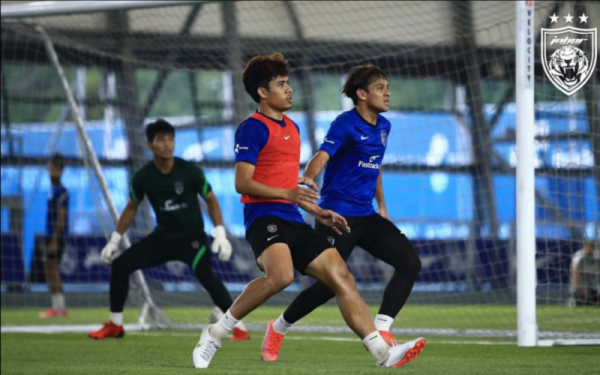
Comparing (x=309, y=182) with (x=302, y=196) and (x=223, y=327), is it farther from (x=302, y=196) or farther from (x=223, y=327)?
(x=223, y=327)

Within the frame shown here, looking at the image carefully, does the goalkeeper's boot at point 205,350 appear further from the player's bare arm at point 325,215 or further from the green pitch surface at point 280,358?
the player's bare arm at point 325,215

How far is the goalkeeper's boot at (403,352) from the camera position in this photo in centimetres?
550

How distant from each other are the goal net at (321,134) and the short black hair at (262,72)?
3366 mm

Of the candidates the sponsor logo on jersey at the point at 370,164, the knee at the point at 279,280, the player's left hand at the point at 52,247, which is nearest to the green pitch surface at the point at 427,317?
the player's left hand at the point at 52,247

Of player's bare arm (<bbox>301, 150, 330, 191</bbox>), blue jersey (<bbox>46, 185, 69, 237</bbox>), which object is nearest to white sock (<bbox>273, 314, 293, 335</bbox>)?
player's bare arm (<bbox>301, 150, 330, 191</bbox>)

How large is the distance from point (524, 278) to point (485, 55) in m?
3.61

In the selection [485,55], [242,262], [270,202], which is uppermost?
[485,55]

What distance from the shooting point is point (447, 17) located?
10531 mm

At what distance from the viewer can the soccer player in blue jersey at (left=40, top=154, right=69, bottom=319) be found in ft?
42.2

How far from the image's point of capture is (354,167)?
6.54 metres

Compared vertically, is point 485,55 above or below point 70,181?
above

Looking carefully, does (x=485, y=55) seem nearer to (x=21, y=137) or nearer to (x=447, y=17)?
(x=447, y=17)

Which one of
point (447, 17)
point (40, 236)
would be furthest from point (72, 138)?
point (447, 17)

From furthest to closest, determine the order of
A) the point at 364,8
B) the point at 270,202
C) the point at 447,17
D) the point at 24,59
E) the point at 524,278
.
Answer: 1. the point at 24,59
2. the point at 364,8
3. the point at 447,17
4. the point at 524,278
5. the point at 270,202
